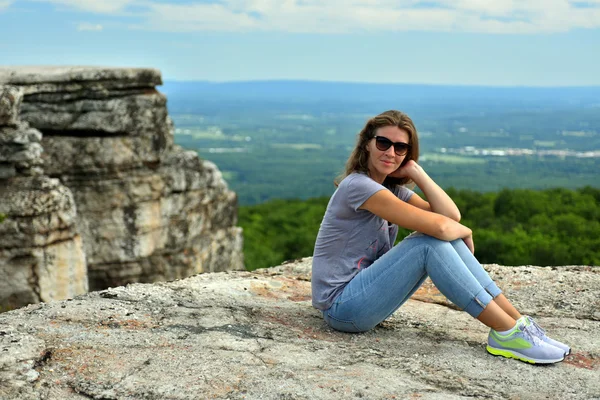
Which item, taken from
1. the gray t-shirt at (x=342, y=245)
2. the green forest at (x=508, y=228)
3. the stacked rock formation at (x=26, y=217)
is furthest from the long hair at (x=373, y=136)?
the green forest at (x=508, y=228)

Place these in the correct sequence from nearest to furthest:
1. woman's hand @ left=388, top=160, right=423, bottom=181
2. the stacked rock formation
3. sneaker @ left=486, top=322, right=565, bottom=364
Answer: sneaker @ left=486, top=322, right=565, bottom=364, woman's hand @ left=388, top=160, right=423, bottom=181, the stacked rock formation

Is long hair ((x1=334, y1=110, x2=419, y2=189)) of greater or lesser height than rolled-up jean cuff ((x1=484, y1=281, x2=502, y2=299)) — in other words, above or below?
above

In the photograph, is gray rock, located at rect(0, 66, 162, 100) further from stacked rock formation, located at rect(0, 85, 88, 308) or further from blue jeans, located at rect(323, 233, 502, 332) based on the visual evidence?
blue jeans, located at rect(323, 233, 502, 332)

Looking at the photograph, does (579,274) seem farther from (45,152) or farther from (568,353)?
(45,152)

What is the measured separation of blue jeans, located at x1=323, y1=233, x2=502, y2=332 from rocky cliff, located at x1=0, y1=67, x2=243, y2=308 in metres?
10.4

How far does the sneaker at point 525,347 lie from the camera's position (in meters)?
4.62

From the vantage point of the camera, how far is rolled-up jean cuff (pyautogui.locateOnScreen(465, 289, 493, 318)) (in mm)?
4691

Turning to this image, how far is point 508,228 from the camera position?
24688mm

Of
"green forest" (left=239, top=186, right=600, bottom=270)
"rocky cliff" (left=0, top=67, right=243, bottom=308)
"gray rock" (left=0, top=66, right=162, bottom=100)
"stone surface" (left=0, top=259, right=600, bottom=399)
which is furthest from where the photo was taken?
"green forest" (left=239, top=186, right=600, bottom=270)

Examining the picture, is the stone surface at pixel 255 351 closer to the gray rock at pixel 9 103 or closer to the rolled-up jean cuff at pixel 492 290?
the rolled-up jean cuff at pixel 492 290

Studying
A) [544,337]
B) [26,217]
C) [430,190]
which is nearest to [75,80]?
[26,217]

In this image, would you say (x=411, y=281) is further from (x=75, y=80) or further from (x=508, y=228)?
(x=508, y=228)

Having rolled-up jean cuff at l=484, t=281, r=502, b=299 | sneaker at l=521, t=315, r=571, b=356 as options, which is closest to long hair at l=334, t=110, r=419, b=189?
rolled-up jean cuff at l=484, t=281, r=502, b=299

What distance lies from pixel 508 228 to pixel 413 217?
68.9ft
